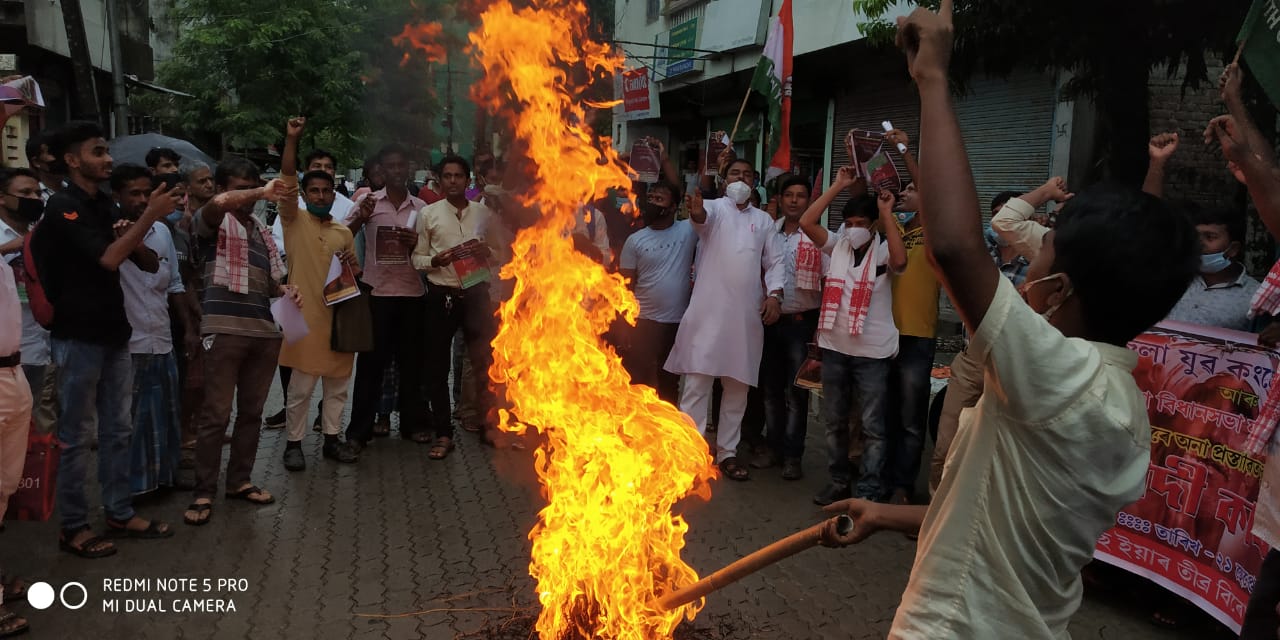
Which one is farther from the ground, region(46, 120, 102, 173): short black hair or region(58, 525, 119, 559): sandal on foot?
region(46, 120, 102, 173): short black hair

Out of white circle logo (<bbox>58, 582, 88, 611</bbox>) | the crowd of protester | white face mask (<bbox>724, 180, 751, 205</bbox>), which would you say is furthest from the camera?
white face mask (<bbox>724, 180, 751, 205</bbox>)

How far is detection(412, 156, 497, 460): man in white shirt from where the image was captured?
7.32m

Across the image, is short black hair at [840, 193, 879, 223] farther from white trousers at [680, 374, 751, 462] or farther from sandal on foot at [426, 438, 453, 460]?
sandal on foot at [426, 438, 453, 460]

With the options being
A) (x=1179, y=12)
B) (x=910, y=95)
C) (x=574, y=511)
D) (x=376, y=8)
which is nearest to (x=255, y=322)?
(x=574, y=511)

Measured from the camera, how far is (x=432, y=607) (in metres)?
4.47

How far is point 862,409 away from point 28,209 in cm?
625

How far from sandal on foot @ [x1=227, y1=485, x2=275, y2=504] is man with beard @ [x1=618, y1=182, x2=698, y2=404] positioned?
3172 mm

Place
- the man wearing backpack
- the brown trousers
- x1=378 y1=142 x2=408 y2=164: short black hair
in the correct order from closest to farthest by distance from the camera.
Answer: the man wearing backpack
the brown trousers
x1=378 y1=142 x2=408 y2=164: short black hair

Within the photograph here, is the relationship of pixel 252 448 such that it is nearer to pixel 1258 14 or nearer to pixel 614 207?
pixel 614 207

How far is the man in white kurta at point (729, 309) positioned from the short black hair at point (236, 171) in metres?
3.30

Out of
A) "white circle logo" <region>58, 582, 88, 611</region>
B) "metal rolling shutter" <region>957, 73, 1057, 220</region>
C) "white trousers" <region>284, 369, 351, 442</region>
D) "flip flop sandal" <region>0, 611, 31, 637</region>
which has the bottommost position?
"white circle logo" <region>58, 582, 88, 611</region>

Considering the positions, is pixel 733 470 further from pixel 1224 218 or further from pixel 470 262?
pixel 1224 218

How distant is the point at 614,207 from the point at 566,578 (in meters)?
5.25

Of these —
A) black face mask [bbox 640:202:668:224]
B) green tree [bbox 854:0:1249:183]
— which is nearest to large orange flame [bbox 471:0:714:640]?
black face mask [bbox 640:202:668:224]
